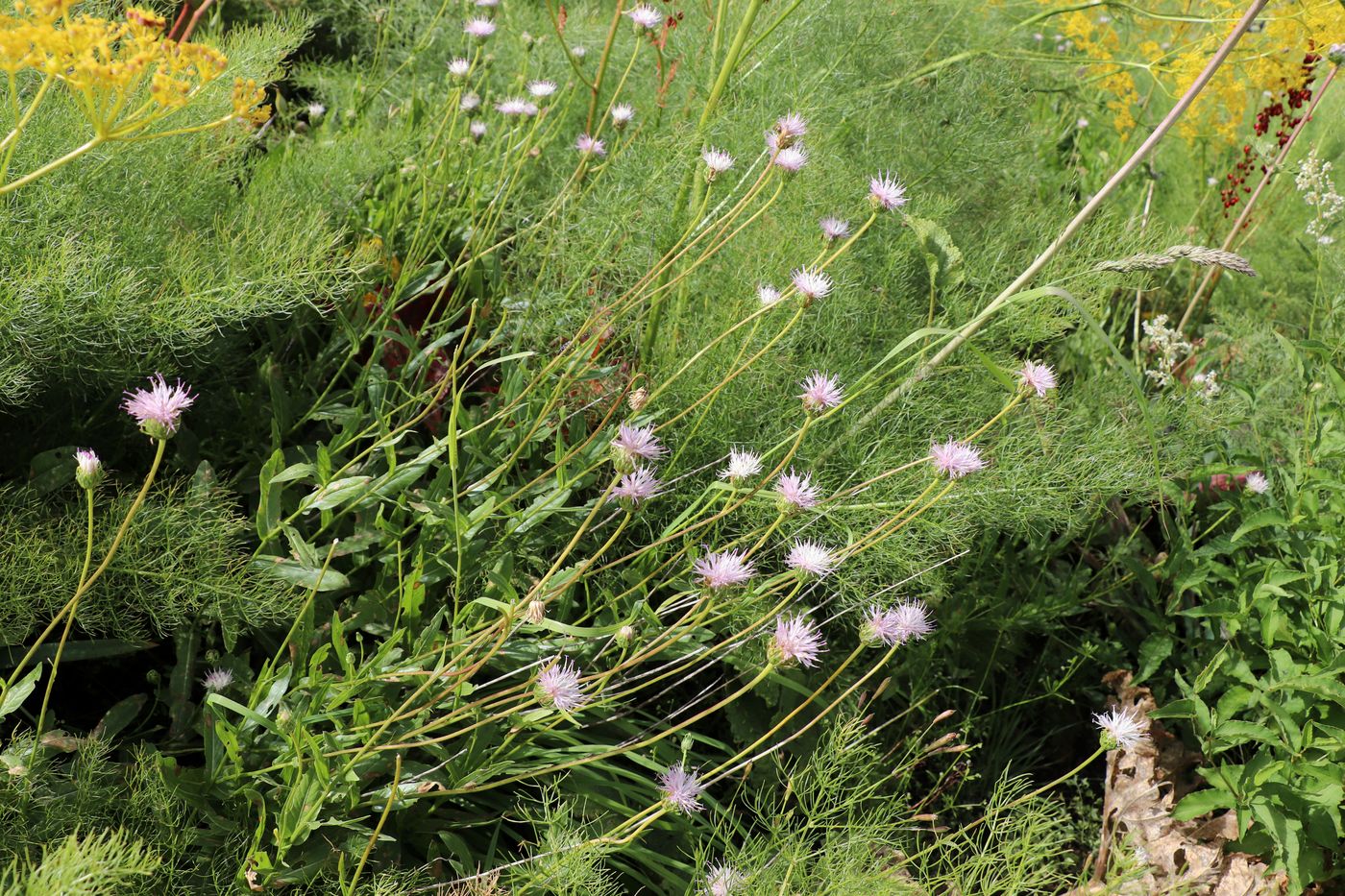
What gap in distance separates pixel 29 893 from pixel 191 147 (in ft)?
3.34

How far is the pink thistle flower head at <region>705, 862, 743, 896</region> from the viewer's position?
117 cm

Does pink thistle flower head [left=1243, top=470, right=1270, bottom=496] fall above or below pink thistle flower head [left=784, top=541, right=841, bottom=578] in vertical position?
below

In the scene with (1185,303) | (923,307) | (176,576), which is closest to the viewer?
(176,576)

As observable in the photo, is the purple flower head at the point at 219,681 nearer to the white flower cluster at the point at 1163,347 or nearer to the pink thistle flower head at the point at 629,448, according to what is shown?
the pink thistle flower head at the point at 629,448

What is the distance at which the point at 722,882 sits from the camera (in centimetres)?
118

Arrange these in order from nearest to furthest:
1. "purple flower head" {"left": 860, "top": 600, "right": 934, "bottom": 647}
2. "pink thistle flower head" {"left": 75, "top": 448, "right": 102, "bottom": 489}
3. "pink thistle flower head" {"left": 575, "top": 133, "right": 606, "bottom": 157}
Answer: "pink thistle flower head" {"left": 75, "top": 448, "right": 102, "bottom": 489} < "purple flower head" {"left": 860, "top": 600, "right": 934, "bottom": 647} < "pink thistle flower head" {"left": 575, "top": 133, "right": 606, "bottom": 157}

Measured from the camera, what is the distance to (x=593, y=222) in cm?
169

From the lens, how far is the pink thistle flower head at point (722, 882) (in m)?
1.17

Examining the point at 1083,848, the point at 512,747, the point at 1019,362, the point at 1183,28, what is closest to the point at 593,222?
the point at 1019,362

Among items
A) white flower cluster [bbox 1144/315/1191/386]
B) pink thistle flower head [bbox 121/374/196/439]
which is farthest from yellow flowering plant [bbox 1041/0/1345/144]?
pink thistle flower head [bbox 121/374/196/439]

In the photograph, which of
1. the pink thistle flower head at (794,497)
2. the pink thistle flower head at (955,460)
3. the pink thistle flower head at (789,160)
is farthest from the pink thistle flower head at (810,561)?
the pink thistle flower head at (789,160)

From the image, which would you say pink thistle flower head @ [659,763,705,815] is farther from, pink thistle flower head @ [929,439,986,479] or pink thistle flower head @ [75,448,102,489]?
pink thistle flower head @ [75,448,102,489]

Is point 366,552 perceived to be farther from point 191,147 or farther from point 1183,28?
point 1183,28

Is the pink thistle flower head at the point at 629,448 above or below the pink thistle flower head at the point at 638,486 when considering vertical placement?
above
